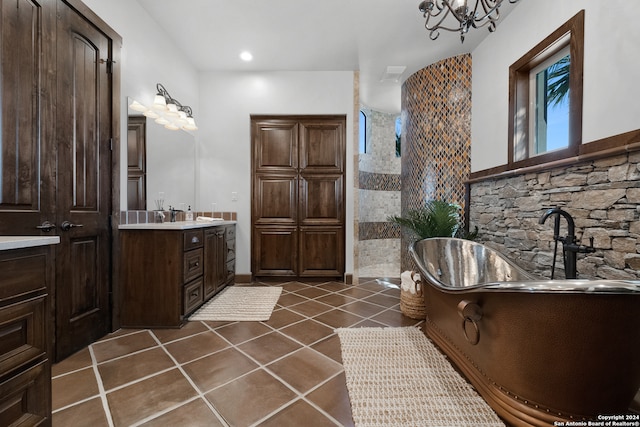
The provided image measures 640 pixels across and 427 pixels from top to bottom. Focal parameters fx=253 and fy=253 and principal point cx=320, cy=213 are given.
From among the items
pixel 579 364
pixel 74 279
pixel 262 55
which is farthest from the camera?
pixel 262 55

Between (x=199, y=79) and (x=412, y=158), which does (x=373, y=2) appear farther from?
(x=199, y=79)

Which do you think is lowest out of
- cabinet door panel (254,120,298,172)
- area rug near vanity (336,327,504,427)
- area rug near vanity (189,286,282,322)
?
area rug near vanity (189,286,282,322)

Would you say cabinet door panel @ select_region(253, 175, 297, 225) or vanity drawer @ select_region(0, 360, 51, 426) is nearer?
vanity drawer @ select_region(0, 360, 51, 426)

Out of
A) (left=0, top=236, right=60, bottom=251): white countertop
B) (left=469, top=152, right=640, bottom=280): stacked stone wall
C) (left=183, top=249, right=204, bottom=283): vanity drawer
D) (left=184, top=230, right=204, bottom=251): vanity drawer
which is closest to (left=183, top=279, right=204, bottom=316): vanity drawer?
(left=183, top=249, right=204, bottom=283): vanity drawer

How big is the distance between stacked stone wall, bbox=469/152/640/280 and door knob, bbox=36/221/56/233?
3.52 metres

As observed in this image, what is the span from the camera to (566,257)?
1610 mm

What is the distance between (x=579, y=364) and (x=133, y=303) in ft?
9.44

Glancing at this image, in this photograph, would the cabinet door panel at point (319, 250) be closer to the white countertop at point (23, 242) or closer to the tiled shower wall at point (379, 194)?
the tiled shower wall at point (379, 194)

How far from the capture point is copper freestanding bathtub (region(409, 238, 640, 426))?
39.1 inches

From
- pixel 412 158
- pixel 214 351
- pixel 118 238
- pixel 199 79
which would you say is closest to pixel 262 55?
pixel 199 79

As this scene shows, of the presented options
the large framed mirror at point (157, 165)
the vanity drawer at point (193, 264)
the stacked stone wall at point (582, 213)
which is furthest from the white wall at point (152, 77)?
the stacked stone wall at point (582, 213)

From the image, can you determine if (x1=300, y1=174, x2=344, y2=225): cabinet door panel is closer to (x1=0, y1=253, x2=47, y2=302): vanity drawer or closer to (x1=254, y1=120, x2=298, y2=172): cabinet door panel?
(x1=254, y1=120, x2=298, y2=172): cabinet door panel

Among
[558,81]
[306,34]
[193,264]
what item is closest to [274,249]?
[193,264]

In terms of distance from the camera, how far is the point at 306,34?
287 centimetres
